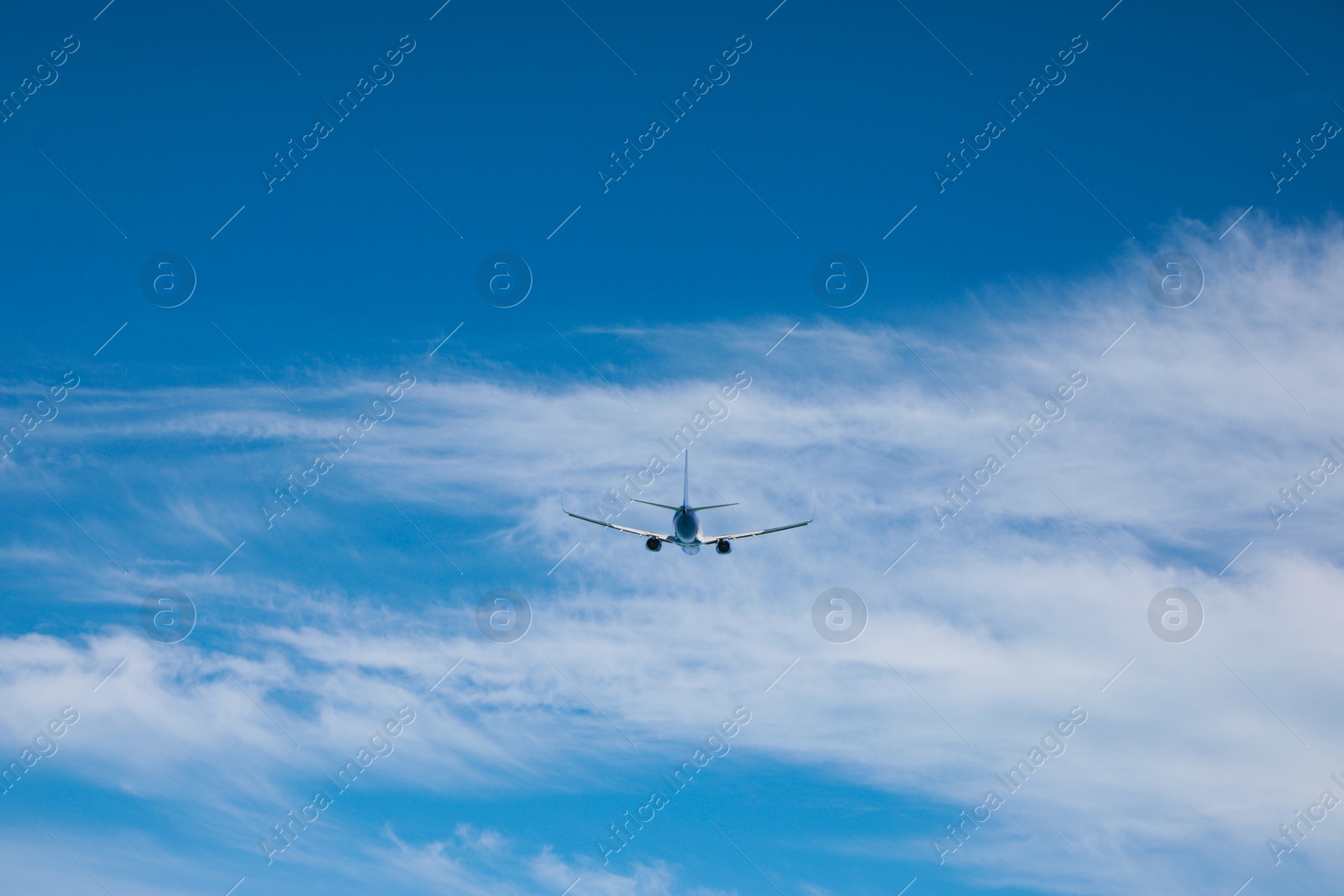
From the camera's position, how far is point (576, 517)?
118312 mm

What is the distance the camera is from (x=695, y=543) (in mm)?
121500

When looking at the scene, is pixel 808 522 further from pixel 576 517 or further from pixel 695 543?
pixel 576 517

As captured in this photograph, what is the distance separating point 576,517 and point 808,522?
21.6 metres

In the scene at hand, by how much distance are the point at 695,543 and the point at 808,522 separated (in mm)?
11259

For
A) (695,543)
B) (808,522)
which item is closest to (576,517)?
(695,543)

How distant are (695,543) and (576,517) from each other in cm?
1193

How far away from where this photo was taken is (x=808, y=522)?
118m
